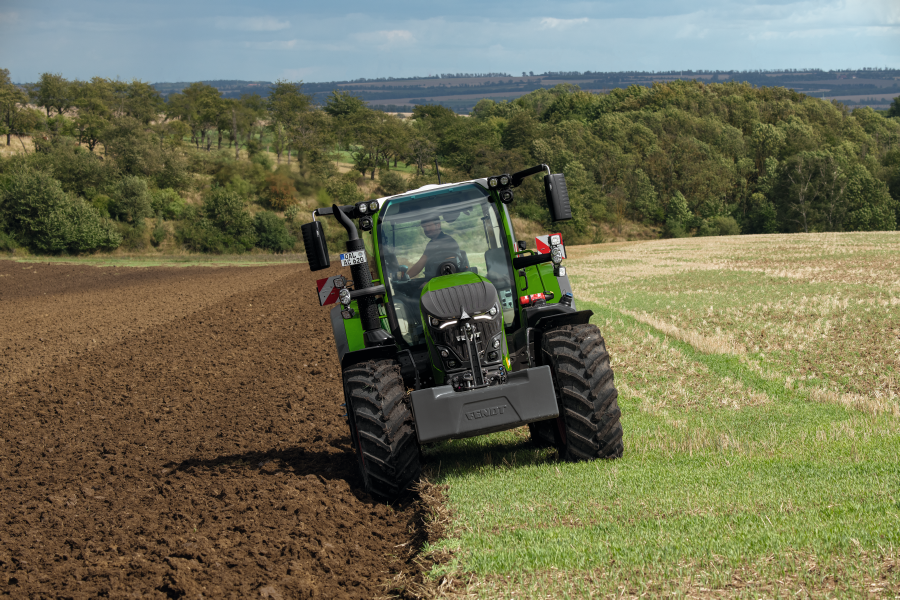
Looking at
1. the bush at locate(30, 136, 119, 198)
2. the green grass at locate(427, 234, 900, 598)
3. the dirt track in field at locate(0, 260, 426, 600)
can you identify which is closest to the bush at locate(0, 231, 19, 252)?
the bush at locate(30, 136, 119, 198)

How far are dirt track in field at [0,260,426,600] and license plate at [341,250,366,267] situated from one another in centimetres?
194

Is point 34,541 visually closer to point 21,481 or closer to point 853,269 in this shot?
point 21,481

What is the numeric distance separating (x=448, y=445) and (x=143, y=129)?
67.2 meters

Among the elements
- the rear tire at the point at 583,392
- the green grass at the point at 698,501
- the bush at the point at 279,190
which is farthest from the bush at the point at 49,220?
the rear tire at the point at 583,392

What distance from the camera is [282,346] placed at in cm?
1514

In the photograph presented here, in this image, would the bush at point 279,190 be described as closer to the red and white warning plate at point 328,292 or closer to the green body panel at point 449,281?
the red and white warning plate at point 328,292

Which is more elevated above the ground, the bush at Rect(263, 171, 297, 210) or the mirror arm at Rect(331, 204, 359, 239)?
the bush at Rect(263, 171, 297, 210)

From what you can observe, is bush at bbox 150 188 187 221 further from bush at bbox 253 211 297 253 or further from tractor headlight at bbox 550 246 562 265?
tractor headlight at bbox 550 246 562 265

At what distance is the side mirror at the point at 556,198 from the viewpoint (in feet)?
20.9

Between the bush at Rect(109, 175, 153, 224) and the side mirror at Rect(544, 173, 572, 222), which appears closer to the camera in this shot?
the side mirror at Rect(544, 173, 572, 222)

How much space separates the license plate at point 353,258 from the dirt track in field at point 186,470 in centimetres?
194

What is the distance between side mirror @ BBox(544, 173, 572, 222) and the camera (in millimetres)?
6379

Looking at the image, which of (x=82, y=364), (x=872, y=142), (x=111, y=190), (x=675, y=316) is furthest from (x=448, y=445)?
(x=872, y=142)

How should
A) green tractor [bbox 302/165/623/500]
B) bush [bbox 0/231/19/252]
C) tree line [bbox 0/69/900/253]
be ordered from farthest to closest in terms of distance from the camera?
tree line [bbox 0/69/900/253] < bush [bbox 0/231/19/252] < green tractor [bbox 302/165/623/500]
